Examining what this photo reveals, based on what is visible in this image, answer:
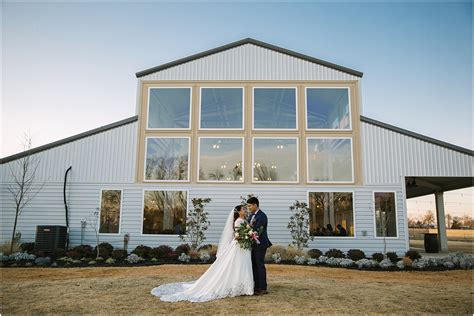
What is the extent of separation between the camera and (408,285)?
8156 mm

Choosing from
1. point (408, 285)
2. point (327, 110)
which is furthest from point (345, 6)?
point (408, 285)

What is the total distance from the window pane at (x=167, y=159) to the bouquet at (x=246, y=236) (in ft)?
25.1

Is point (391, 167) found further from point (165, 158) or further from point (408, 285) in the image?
point (165, 158)

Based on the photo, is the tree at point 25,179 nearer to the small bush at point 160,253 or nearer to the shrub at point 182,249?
the small bush at point 160,253

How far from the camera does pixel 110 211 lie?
14.1 m

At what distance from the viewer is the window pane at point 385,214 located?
44.8 ft

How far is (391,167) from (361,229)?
108 inches

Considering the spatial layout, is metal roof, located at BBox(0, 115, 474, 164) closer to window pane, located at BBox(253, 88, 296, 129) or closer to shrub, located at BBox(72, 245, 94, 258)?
window pane, located at BBox(253, 88, 296, 129)

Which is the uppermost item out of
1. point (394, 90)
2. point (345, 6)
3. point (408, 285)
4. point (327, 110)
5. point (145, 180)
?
point (345, 6)

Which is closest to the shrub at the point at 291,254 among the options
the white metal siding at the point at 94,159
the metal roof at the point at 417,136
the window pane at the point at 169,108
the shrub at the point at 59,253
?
the metal roof at the point at 417,136

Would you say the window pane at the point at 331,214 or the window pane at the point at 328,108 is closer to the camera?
the window pane at the point at 331,214

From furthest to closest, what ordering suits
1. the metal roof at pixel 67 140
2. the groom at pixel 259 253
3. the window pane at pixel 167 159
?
the window pane at pixel 167 159 < the metal roof at pixel 67 140 < the groom at pixel 259 253

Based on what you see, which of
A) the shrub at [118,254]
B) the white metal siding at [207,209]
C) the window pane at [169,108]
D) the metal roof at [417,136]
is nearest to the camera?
the shrub at [118,254]

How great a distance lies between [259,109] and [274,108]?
0.63m
